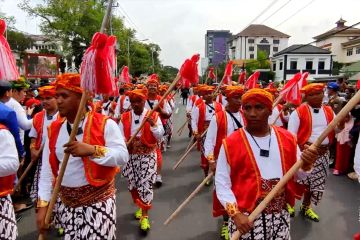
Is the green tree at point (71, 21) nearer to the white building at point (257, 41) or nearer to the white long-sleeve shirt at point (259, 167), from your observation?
the white long-sleeve shirt at point (259, 167)

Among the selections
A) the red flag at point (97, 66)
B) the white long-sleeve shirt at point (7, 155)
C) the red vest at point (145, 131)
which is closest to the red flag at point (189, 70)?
the red vest at point (145, 131)

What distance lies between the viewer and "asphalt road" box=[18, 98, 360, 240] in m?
5.36

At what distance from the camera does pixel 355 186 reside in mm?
7859

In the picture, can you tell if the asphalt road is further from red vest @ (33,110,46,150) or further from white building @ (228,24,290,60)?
white building @ (228,24,290,60)

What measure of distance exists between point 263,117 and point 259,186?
577 millimetres

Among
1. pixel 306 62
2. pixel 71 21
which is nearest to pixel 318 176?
pixel 71 21

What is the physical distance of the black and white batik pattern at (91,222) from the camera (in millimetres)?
3127

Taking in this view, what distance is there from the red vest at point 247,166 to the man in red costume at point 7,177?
1.77 metres

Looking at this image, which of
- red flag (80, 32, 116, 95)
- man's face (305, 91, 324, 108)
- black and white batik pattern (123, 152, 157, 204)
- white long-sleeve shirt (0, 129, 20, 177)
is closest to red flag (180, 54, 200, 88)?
black and white batik pattern (123, 152, 157, 204)

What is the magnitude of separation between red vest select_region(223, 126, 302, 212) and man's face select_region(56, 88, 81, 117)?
4.39 feet

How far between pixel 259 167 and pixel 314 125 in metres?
2.96

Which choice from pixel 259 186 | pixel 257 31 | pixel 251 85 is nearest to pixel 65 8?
pixel 251 85

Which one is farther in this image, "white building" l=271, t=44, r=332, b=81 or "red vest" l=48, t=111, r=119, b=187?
"white building" l=271, t=44, r=332, b=81

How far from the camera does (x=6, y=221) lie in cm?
315
